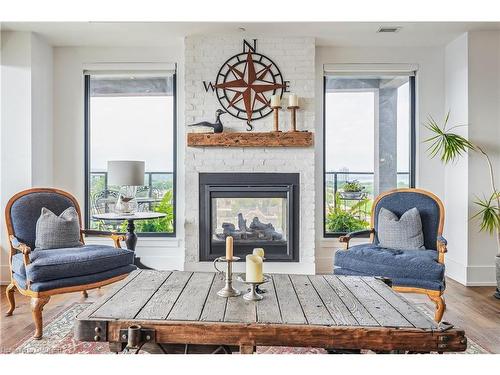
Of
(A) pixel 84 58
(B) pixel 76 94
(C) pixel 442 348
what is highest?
(A) pixel 84 58

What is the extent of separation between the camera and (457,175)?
412 centimetres

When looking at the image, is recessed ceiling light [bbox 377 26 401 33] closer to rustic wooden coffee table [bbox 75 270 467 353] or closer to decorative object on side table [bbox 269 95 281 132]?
decorative object on side table [bbox 269 95 281 132]

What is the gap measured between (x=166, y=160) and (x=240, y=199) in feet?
3.37

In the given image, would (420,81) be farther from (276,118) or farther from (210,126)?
(210,126)

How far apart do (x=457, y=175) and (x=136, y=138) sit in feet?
11.6

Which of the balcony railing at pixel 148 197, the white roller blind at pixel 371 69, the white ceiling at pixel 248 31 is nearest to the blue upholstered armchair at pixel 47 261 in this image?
the balcony railing at pixel 148 197

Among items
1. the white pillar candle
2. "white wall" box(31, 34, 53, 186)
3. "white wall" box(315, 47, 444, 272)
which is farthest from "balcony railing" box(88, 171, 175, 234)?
the white pillar candle

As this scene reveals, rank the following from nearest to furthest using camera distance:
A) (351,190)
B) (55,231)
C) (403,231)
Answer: (55,231)
(403,231)
(351,190)

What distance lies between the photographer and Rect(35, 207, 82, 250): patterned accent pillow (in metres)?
2.96

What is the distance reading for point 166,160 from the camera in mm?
4527

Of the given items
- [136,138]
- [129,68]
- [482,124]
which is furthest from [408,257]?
[129,68]

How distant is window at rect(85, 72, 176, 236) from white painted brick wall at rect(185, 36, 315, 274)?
1.56 feet

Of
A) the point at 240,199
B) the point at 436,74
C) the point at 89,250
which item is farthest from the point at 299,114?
the point at 89,250
